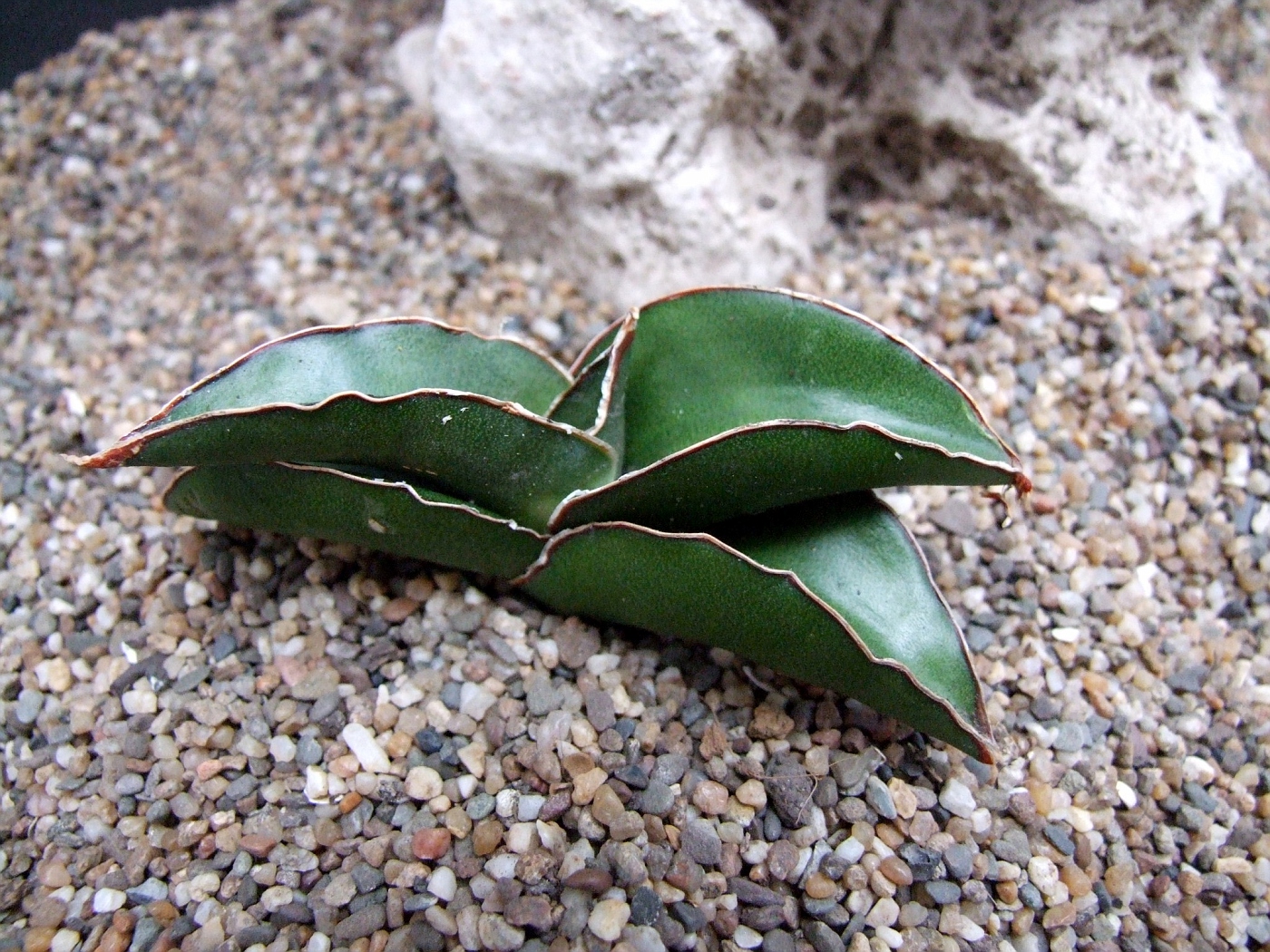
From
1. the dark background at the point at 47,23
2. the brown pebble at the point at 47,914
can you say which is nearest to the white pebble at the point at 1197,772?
the brown pebble at the point at 47,914

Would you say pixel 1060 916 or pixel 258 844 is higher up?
pixel 1060 916

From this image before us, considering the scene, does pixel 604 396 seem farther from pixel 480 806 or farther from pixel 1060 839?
pixel 1060 839

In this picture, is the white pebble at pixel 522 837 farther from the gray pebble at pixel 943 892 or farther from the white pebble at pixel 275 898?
the gray pebble at pixel 943 892

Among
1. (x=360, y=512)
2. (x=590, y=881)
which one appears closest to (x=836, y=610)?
(x=590, y=881)

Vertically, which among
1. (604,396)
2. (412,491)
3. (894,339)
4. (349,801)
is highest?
(894,339)

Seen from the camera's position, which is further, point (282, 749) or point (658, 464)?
point (282, 749)

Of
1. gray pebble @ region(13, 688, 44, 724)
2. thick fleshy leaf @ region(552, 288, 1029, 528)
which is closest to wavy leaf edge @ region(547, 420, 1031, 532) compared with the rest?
thick fleshy leaf @ region(552, 288, 1029, 528)

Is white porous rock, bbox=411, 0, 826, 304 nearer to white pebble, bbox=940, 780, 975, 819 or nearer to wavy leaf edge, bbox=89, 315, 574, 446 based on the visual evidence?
wavy leaf edge, bbox=89, 315, 574, 446
